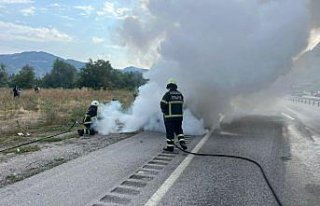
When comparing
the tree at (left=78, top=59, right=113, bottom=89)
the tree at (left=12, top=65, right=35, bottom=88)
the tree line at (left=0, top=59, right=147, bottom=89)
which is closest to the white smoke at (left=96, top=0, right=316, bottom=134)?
the tree line at (left=0, top=59, right=147, bottom=89)

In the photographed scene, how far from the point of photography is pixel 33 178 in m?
7.00

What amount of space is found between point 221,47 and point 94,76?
67.4 meters

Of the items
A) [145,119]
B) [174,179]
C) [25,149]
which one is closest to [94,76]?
[145,119]

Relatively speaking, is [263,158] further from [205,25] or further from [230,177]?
[205,25]

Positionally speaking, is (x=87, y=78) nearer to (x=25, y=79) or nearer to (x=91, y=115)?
(x=25, y=79)

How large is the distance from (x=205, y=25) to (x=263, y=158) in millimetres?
6403

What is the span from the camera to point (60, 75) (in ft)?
363

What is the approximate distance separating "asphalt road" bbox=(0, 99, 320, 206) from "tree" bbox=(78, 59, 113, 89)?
2682 inches

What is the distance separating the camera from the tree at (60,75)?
105688 mm

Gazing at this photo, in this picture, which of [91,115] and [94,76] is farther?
[94,76]

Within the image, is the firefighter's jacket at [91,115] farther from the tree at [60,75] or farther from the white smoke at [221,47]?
the tree at [60,75]

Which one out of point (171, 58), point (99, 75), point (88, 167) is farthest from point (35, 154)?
point (99, 75)

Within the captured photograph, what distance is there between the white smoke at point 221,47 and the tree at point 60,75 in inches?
3603

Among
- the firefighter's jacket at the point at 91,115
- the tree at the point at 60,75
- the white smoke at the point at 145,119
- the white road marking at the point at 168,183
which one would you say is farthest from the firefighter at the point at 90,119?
the tree at the point at 60,75
